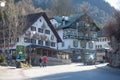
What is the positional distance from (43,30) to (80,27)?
19889 millimetres

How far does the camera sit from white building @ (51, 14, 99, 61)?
97.9m

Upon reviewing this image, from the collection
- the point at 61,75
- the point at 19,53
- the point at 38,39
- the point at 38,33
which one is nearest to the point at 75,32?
the point at 38,33

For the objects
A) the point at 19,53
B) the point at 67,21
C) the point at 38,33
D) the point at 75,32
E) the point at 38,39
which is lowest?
the point at 19,53

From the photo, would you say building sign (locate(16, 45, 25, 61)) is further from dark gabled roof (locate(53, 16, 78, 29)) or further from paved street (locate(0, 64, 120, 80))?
dark gabled roof (locate(53, 16, 78, 29))

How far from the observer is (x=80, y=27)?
9919 cm

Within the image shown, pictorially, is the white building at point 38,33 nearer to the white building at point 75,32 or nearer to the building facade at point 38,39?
the building facade at point 38,39

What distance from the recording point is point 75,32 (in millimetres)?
100062

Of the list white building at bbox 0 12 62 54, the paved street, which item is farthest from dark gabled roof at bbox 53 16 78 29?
the paved street

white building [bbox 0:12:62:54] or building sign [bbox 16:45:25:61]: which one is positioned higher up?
white building [bbox 0:12:62:54]

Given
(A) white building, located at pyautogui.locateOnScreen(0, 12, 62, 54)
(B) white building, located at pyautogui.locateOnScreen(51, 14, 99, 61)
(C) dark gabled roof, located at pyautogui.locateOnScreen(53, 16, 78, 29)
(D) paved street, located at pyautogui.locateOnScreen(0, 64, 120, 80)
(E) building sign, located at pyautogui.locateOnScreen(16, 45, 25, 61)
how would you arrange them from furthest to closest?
(B) white building, located at pyautogui.locateOnScreen(51, 14, 99, 61)
(C) dark gabled roof, located at pyautogui.locateOnScreen(53, 16, 78, 29)
(A) white building, located at pyautogui.locateOnScreen(0, 12, 62, 54)
(E) building sign, located at pyautogui.locateOnScreen(16, 45, 25, 61)
(D) paved street, located at pyautogui.locateOnScreen(0, 64, 120, 80)

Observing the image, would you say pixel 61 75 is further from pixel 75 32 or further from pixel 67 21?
pixel 75 32

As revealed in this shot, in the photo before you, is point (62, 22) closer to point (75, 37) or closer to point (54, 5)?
point (75, 37)

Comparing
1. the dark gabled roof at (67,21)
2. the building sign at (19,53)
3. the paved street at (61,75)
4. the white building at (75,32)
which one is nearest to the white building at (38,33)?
the dark gabled roof at (67,21)

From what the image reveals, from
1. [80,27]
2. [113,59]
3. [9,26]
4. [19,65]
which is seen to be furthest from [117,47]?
[80,27]
